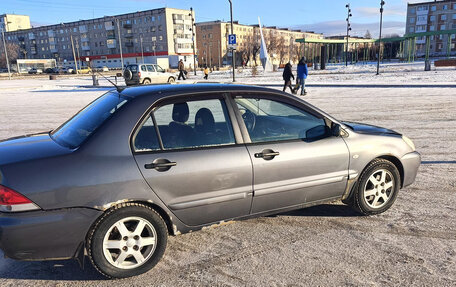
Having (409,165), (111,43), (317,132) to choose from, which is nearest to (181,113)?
(317,132)

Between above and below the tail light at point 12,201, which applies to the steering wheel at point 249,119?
above

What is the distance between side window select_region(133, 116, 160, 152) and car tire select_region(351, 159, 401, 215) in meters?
2.31

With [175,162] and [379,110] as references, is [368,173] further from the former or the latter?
[379,110]

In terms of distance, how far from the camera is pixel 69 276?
303cm

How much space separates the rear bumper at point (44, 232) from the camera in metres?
2.56

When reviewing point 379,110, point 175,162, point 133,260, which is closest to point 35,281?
point 133,260

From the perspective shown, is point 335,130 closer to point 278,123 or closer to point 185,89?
point 278,123

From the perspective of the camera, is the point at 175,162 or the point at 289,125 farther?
the point at 289,125

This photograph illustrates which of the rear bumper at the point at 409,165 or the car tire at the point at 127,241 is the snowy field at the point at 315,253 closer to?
the car tire at the point at 127,241

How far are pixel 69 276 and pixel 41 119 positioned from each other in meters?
10.1

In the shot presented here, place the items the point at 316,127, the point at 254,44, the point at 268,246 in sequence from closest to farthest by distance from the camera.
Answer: the point at 268,246 → the point at 316,127 → the point at 254,44

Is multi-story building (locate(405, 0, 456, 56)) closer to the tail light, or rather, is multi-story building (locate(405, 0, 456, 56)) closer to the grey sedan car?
the grey sedan car

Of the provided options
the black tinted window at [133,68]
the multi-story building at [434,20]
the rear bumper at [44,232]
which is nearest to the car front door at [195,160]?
the rear bumper at [44,232]

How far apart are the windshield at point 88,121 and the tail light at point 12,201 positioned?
564 mm
